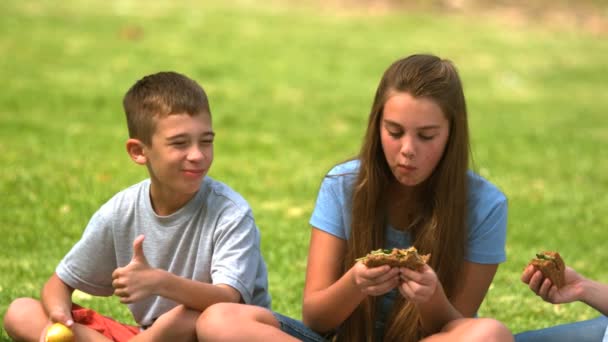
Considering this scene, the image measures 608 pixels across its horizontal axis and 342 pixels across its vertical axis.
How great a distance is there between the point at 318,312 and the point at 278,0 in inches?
457

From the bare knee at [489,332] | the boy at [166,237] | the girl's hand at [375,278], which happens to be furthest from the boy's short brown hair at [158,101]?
the bare knee at [489,332]

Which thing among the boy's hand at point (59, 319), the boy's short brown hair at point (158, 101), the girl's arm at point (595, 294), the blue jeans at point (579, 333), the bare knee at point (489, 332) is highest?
the boy's short brown hair at point (158, 101)

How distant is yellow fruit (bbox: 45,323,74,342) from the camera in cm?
377

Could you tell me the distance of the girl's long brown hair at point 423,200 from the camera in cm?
370

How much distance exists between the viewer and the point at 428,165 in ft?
12.0

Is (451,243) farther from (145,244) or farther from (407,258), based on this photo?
(145,244)

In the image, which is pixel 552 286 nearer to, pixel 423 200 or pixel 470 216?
Result: pixel 470 216

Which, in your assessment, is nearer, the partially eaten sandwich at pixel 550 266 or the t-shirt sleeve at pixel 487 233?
the partially eaten sandwich at pixel 550 266

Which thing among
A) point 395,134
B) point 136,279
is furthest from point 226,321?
point 395,134

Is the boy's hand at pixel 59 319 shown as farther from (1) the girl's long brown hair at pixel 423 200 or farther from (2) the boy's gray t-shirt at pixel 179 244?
(1) the girl's long brown hair at pixel 423 200

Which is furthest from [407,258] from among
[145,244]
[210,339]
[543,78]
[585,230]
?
[543,78]

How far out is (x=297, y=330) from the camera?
3.78 metres

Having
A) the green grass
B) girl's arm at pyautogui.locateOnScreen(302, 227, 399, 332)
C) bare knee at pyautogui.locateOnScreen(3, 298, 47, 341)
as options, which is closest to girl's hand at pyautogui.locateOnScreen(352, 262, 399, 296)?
girl's arm at pyautogui.locateOnScreen(302, 227, 399, 332)

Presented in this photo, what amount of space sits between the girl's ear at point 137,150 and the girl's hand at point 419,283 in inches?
41.6
